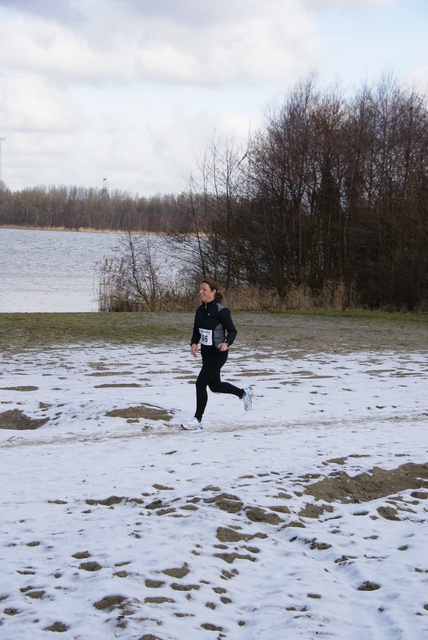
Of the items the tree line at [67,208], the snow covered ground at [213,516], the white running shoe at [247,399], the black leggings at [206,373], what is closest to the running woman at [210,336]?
the black leggings at [206,373]

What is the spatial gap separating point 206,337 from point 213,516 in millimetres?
3486

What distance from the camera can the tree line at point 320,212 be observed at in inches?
1102

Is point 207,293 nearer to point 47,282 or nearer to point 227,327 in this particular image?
point 227,327

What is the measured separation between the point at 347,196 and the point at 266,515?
83.0ft

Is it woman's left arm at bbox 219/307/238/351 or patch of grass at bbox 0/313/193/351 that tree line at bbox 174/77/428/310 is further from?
woman's left arm at bbox 219/307/238/351

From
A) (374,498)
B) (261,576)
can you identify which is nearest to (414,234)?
(374,498)

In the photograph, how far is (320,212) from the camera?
29.5 metres

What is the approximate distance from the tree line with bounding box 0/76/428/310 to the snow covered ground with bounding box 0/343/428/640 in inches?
713

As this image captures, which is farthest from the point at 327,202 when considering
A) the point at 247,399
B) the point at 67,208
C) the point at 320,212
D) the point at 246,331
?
the point at 67,208

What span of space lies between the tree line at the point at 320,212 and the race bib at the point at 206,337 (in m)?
18.4

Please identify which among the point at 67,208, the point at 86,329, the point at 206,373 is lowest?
the point at 86,329

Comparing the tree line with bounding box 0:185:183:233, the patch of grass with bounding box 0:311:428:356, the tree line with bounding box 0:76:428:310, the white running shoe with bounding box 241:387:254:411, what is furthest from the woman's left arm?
the tree line with bounding box 0:185:183:233

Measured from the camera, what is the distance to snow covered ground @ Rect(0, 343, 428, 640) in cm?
404

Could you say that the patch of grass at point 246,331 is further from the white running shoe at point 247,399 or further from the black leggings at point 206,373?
the black leggings at point 206,373
